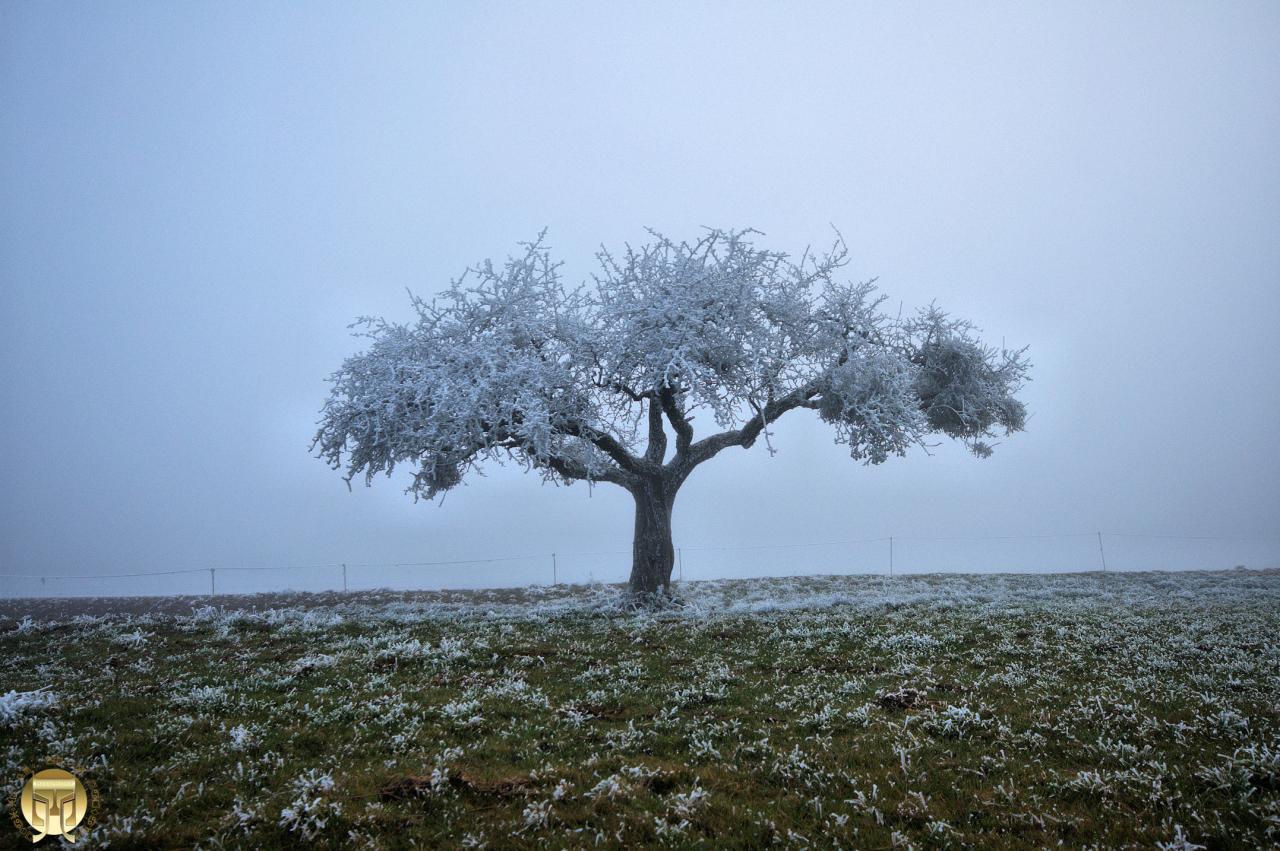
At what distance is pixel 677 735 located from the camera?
30.8 ft

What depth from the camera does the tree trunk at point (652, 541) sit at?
27094mm

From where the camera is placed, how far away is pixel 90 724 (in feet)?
33.6

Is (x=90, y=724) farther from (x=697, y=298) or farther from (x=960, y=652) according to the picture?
(x=697, y=298)

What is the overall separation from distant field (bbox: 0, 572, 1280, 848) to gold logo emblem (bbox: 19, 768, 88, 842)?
0.67ft

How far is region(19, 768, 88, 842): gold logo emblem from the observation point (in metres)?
6.86

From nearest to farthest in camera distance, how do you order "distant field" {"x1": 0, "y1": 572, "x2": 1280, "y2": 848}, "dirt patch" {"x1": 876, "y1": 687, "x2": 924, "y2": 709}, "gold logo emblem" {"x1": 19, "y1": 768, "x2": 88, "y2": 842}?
"distant field" {"x1": 0, "y1": 572, "x2": 1280, "y2": 848}
"gold logo emblem" {"x1": 19, "y1": 768, "x2": 88, "y2": 842}
"dirt patch" {"x1": 876, "y1": 687, "x2": 924, "y2": 709}

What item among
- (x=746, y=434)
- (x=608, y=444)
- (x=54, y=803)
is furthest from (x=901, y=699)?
(x=746, y=434)

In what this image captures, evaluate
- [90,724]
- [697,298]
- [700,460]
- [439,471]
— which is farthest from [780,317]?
[90,724]

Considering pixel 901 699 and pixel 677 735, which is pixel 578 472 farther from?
pixel 677 735

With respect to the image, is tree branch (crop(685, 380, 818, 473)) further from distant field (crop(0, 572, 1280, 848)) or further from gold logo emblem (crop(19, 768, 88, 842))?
gold logo emblem (crop(19, 768, 88, 842))

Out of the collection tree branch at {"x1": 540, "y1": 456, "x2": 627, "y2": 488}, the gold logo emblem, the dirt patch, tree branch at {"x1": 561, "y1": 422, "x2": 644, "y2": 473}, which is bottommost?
the dirt patch

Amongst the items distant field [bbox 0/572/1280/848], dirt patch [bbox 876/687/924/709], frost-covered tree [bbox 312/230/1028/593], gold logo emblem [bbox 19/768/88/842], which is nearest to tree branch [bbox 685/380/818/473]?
frost-covered tree [bbox 312/230/1028/593]

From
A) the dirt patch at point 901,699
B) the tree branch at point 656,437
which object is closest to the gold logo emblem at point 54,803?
the dirt patch at point 901,699

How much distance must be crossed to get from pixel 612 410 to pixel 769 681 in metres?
15.9
